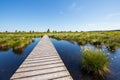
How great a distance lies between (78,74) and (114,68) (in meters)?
2.56

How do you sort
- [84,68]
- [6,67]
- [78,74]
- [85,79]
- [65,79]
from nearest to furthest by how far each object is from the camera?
[65,79]
[85,79]
[78,74]
[84,68]
[6,67]

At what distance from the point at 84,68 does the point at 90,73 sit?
635 mm

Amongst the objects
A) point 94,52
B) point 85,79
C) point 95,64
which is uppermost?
point 94,52

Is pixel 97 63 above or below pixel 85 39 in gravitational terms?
above

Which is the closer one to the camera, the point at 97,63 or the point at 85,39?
the point at 97,63

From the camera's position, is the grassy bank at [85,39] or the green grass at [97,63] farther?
the grassy bank at [85,39]

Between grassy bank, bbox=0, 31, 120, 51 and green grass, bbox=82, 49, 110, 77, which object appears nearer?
green grass, bbox=82, 49, 110, 77

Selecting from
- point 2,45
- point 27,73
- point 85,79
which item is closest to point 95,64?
point 85,79

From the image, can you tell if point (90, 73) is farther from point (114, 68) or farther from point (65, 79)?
point (65, 79)

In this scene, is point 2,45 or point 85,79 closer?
point 85,79

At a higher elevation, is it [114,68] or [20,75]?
[20,75]

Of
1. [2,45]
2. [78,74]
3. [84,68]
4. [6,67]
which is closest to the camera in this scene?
[78,74]

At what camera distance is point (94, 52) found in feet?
24.2

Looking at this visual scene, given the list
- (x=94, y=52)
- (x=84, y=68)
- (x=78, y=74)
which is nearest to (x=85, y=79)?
(x=78, y=74)
